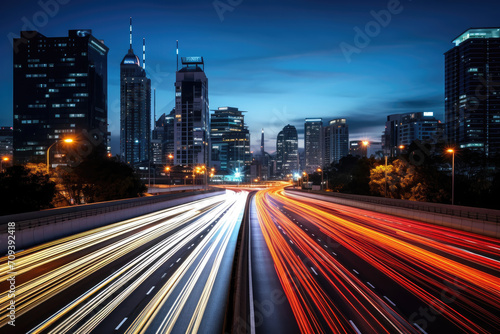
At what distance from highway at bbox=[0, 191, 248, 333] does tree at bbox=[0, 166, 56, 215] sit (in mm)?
14212

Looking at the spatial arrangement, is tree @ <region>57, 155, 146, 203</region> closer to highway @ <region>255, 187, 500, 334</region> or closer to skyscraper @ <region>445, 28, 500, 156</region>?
highway @ <region>255, 187, 500, 334</region>

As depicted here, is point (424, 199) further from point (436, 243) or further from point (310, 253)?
point (310, 253)

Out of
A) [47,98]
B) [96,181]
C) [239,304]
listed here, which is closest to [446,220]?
[239,304]

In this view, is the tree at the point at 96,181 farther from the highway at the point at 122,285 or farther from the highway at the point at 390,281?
the highway at the point at 390,281

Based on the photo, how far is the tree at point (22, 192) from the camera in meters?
34.5

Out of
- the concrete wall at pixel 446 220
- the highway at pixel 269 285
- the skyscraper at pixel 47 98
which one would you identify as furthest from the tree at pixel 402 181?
the skyscraper at pixel 47 98

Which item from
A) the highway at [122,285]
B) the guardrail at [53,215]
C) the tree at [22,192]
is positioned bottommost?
the highway at [122,285]

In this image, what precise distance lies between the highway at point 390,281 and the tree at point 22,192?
2567 centimetres

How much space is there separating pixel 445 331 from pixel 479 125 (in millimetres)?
221169

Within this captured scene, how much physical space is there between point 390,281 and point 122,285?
11.0m

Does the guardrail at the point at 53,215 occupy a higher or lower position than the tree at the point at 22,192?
lower

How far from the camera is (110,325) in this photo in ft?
33.8

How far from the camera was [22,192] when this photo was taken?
116 feet

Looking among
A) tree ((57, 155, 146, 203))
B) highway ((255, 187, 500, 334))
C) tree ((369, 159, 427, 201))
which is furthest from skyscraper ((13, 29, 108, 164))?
highway ((255, 187, 500, 334))
